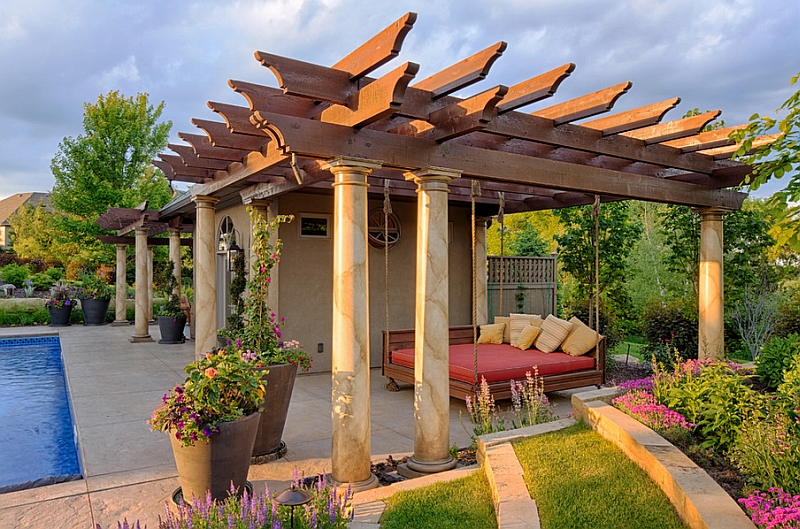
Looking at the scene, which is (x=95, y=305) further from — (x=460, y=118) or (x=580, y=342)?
(x=460, y=118)

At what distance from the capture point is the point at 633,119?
4766 millimetres

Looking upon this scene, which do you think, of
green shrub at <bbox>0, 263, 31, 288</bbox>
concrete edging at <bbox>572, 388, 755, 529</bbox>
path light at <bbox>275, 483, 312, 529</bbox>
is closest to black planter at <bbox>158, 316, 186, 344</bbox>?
concrete edging at <bbox>572, 388, 755, 529</bbox>

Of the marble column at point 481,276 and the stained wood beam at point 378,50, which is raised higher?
the stained wood beam at point 378,50

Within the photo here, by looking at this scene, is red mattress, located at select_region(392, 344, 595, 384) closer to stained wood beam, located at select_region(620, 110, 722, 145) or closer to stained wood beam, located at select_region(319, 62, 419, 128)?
stained wood beam, located at select_region(620, 110, 722, 145)

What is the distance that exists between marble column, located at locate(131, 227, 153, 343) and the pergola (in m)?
8.12

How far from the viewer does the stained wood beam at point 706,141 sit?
530 cm

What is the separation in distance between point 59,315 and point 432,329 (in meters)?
15.8

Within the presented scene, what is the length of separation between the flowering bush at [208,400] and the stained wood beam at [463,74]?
2322 mm

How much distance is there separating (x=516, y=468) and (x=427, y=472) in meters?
0.82

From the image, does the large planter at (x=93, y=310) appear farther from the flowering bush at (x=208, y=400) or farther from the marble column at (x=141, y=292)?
the flowering bush at (x=208, y=400)

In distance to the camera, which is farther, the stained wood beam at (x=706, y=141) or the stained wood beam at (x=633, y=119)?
the stained wood beam at (x=706, y=141)

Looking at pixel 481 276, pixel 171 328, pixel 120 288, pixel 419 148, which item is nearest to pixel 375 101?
pixel 419 148

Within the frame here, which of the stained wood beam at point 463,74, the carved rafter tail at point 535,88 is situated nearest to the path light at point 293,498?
the stained wood beam at point 463,74

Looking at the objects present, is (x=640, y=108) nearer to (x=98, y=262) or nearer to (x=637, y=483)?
(x=637, y=483)
